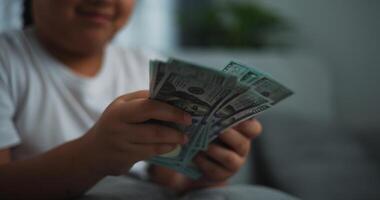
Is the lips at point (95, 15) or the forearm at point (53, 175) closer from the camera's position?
the forearm at point (53, 175)

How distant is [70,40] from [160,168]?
0.30 meters

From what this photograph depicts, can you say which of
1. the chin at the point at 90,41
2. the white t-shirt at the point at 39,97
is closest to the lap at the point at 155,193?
the white t-shirt at the point at 39,97

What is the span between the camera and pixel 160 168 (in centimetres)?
88

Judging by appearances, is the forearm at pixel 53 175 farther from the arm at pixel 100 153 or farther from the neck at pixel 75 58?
the neck at pixel 75 58

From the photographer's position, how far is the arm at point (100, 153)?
55 cm

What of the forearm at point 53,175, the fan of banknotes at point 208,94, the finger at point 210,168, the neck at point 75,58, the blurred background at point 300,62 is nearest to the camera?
the fan of banknotes at point 208,94

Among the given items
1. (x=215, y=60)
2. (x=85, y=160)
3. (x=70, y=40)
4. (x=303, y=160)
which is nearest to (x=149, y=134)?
(x=85, y=160)

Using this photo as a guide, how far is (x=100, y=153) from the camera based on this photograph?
588 mm

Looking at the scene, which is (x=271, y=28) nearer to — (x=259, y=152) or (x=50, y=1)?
(x=259, y=152)

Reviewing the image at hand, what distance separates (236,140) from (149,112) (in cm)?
21

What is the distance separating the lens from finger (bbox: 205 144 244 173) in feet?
2.30

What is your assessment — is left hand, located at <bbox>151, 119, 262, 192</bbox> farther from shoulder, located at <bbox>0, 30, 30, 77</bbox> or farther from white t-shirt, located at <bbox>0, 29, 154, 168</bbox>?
shoulder, located at <bbox>0, 30, 30, 77</bbox>

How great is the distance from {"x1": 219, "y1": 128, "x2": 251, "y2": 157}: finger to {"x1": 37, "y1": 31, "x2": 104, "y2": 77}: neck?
316 mm

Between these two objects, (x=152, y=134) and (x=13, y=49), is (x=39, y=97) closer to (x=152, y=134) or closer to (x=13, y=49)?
(x=13, y=49)
